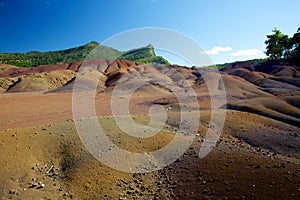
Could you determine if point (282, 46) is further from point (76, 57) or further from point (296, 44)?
point (76, 57)

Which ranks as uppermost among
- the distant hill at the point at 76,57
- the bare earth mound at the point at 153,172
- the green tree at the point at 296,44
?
the distant hill at the point at 76,57

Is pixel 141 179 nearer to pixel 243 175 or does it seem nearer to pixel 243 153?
pixel 243 175

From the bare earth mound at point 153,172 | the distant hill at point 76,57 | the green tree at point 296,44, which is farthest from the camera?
the distant hill at point 76,57

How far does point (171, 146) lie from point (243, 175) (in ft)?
8.44

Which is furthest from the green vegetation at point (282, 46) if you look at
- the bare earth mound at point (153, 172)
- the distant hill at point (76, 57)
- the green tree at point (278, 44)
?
the bare earth mound at point (153, 172)

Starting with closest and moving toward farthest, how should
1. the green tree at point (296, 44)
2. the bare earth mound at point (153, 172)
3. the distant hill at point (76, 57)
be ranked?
the bare earth mound at point (153, 172)
the green tree at point (296, 44)
the distant hill at point (76, 57)

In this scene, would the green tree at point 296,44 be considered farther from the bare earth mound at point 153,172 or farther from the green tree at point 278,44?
the bare earth mound at point 153,172

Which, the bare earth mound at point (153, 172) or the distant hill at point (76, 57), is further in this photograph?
the distant hill at point (76, 57)

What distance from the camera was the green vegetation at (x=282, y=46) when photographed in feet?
176

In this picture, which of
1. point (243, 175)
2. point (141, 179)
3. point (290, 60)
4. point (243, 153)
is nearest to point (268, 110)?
point (243, 153)

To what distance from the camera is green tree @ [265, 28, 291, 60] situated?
5651 centimetres

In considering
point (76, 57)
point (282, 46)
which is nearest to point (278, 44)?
A: point (282, 46)

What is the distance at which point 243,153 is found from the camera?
7.27 meters

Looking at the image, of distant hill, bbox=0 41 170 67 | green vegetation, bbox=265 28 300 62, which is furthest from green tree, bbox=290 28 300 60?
distant hill, bbox=0 41 170 67
